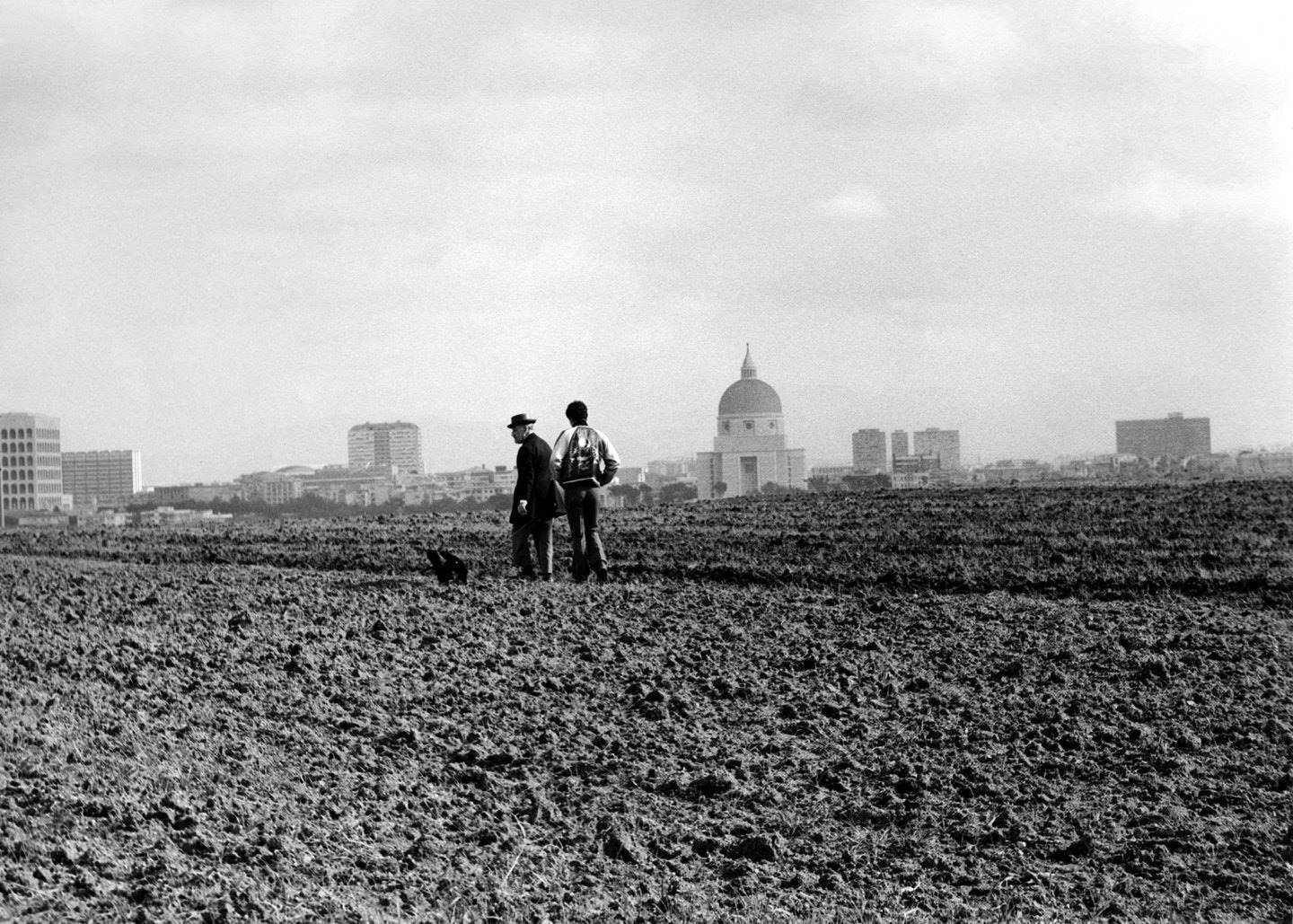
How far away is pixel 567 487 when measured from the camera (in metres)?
13.6

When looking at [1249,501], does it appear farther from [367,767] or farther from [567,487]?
→ [367,767]

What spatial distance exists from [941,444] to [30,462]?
4143 inches

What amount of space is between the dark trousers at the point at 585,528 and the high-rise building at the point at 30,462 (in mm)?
81412

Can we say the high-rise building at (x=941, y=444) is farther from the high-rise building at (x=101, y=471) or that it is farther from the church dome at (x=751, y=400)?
the high-rise building at (x=101, y=471)

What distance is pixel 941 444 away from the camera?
535 feet

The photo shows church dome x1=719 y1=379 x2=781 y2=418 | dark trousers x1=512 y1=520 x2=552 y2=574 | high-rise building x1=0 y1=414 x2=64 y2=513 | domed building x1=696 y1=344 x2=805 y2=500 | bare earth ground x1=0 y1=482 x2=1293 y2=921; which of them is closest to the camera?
bare earth ground x1=0 y1=482 x2=1293 y2=921

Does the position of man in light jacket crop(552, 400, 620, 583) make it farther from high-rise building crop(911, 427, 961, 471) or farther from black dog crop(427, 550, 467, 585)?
high-rise building crop(911, 427, 961, 471)

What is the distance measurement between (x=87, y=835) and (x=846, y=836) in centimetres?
320

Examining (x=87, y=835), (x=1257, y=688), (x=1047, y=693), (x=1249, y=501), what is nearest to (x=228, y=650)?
(x=87, y=835)

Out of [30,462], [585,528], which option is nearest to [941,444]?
[30,462]

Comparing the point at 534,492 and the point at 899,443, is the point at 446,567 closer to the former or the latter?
the point at 534,492

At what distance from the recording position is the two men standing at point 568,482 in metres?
13.5

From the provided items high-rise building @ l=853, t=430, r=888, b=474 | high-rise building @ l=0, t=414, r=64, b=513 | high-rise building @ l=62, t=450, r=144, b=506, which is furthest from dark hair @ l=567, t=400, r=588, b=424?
high-rise building @ l=62, t=450, r=144, b=506

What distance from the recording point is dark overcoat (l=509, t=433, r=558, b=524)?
44.7 ft
